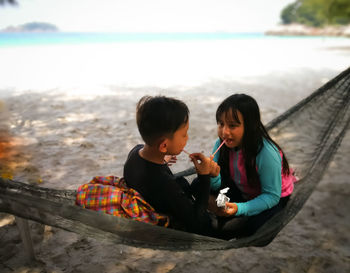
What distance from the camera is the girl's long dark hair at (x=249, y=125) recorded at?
139cm

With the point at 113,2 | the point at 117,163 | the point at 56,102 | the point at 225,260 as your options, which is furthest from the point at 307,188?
the point at 113,2

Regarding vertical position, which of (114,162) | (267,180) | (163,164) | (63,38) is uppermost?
(63,38)

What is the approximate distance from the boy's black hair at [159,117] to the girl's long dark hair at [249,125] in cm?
32

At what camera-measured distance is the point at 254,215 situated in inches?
61.3

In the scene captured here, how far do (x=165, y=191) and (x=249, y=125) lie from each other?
54 cm

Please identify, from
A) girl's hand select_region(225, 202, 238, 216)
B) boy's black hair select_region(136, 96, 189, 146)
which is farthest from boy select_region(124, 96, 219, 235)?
girl's hand select_region(225, 202, 238, 216)

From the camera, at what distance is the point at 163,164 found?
1228 millimetres

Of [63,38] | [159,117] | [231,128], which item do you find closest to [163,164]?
[159,117]

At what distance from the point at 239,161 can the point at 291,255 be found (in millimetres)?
755

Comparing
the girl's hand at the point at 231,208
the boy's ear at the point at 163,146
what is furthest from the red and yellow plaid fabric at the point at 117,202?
the girl's hand at the point at 231,208

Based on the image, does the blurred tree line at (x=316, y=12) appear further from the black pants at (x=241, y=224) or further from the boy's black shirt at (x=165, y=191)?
the boy's black shirt at (x=165, y=191)

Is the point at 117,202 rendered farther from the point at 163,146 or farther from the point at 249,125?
the point at 249,125

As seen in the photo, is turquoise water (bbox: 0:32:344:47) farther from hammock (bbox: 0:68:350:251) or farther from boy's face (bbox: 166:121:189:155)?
boy's face (bbox: 166:121:189:155)

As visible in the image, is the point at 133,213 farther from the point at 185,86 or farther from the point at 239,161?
the point at 185,86
